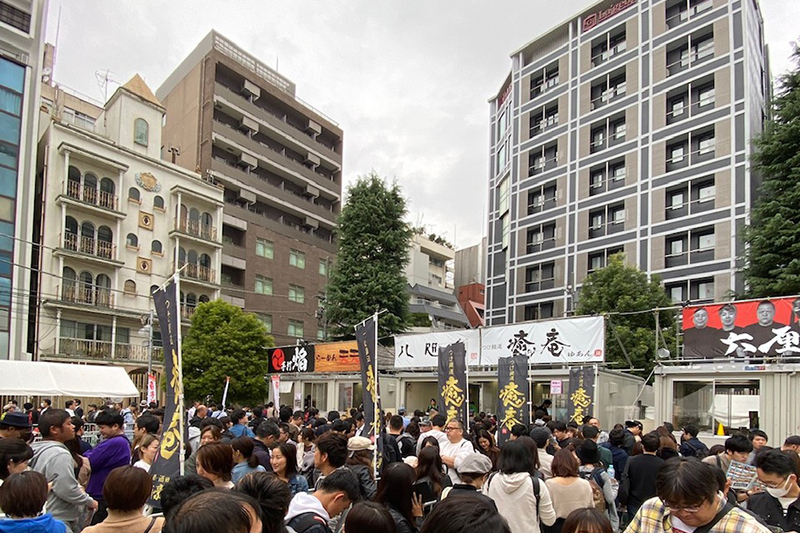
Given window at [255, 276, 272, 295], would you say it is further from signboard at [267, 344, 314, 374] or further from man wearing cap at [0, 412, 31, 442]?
man wearing cap at [0, 412, 31, 442]

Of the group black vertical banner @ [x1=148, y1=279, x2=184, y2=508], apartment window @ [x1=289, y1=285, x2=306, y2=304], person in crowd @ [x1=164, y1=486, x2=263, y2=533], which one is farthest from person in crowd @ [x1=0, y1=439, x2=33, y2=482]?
apartment window @ [x1=289, y1=285, x2=306, y2=304]

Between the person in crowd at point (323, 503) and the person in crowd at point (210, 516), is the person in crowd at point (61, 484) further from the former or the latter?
the person in crowd at point (210, 516)

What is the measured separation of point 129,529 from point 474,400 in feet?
65.6

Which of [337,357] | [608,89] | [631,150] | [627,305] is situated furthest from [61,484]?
[608,89]

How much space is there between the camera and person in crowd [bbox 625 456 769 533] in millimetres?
2930

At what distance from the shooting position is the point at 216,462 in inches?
182

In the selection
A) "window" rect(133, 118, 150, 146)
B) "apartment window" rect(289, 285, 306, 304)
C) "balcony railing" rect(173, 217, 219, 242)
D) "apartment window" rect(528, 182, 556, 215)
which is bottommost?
"apartment window" rect(289, 285, 306, 304)

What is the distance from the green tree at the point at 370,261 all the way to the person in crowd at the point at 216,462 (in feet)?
86.1

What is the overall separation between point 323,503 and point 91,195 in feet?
107

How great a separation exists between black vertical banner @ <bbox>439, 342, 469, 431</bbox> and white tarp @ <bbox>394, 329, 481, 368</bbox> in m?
8.83

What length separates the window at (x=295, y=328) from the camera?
146 ft

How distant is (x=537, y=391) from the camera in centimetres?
2178

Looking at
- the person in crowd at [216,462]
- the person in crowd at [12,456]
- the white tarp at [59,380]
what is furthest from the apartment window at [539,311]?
the person in crowd at [12,456]

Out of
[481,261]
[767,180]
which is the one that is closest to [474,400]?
[767,180]
